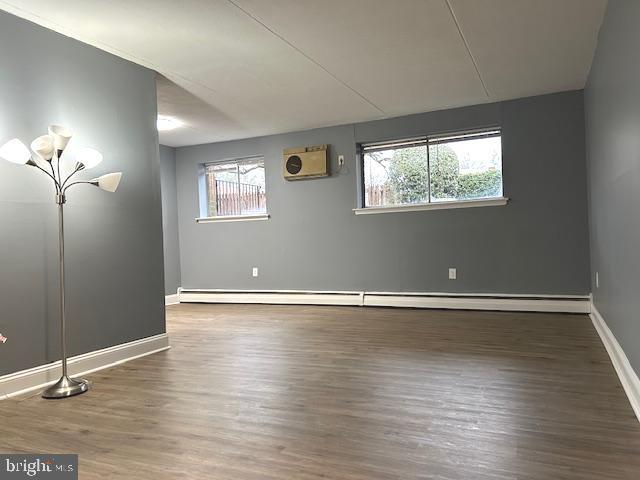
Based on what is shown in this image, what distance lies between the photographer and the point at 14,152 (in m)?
2.54

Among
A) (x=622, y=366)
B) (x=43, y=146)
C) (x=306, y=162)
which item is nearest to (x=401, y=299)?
(x=306, y=162)

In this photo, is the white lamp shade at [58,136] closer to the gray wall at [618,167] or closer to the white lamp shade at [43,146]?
the white lamp shade at [43,146]

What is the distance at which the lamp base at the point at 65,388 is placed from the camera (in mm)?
2678

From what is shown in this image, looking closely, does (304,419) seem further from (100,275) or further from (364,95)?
(364,95)

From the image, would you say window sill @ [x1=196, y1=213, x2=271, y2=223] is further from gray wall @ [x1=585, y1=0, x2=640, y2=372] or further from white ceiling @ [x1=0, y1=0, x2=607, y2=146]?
gray wall @ [x1=585, y1=0, x2=640, y2=372]

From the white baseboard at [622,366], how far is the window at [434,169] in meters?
2.08

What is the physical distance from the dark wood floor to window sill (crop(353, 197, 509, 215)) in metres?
1.71

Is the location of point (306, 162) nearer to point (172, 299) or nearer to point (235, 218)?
point (235, 218)

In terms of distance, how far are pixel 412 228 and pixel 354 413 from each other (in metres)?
3.64

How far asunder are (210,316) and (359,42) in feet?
11.5

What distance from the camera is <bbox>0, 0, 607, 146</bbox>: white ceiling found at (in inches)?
115

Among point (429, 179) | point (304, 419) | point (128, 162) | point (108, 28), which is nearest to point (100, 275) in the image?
point (128, 162)

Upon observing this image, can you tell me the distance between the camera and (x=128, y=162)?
11.7 feet

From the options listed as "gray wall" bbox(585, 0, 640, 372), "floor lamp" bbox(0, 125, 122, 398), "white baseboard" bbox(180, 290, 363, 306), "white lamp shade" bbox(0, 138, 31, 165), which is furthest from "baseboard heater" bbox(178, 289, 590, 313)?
"white lamp shade" bbox(0, 138, 31, 165)
